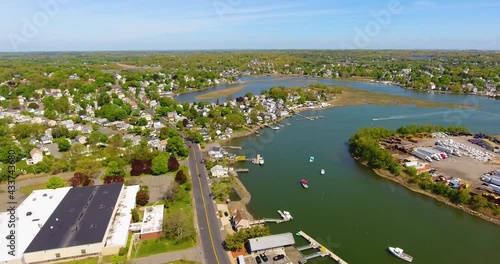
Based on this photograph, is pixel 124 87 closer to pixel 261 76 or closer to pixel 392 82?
pixel 261 76

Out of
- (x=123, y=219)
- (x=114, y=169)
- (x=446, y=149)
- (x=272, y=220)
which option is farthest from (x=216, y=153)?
(x=446, y=149)

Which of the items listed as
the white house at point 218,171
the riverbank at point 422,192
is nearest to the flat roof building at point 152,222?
the white house at point 218,171

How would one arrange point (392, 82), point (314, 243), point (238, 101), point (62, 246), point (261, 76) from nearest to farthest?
point (62, 246)
point (314, 243)
point (238, 101)
point (392, 82)
point (261, 76)

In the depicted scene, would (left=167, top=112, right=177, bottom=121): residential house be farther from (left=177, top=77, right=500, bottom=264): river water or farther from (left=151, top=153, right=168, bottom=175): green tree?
(left=151, top=153, right=168, bottom=175): green tree

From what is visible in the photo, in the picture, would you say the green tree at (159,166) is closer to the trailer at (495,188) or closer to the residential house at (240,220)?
the residential house at (240,220)

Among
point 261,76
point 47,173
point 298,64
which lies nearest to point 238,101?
point 47,173

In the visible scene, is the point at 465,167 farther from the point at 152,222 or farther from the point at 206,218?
the point at 152,222

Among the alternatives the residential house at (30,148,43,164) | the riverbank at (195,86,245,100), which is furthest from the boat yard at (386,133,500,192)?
the riverbank at (195,86,245,100)
